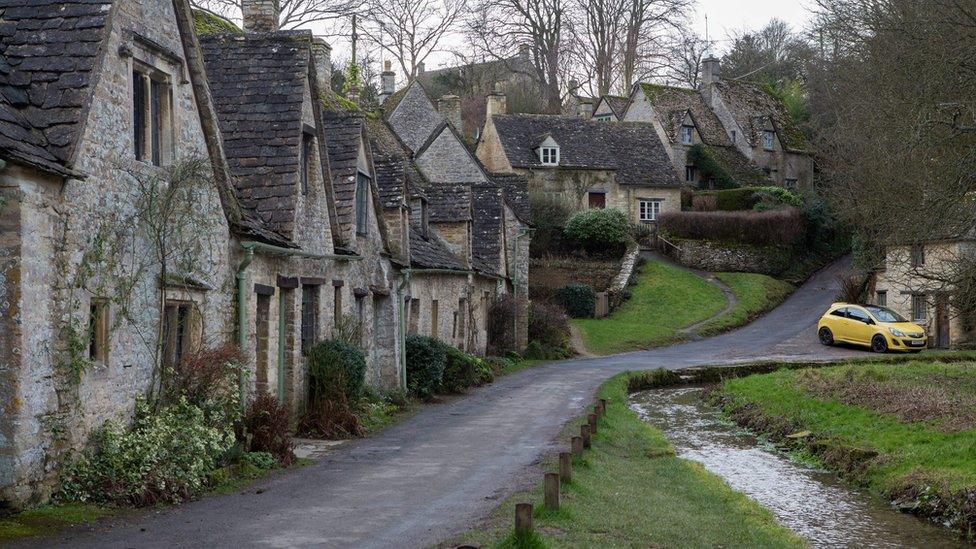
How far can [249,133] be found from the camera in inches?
770

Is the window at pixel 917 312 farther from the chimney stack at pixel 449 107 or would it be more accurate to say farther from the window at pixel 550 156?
the window at pixel 550 156

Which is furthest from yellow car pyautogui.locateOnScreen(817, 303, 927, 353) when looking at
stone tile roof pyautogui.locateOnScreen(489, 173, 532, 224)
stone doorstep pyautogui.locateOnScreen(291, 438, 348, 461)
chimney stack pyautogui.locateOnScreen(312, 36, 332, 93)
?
stone doorstep pyautogui.locateOnScreen(291, 438, 348, 461)

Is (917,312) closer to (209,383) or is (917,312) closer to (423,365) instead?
(423,365)

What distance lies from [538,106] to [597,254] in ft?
63.5

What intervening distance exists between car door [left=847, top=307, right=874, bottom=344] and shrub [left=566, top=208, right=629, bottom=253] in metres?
17.6

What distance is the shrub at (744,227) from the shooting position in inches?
2442

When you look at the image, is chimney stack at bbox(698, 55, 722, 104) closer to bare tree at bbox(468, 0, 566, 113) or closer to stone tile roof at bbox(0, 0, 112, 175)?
bare tree at bbox(468, 0, 566, 113)

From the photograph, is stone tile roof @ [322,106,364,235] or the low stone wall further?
the low stone wall

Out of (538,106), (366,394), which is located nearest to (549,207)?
(538,106)

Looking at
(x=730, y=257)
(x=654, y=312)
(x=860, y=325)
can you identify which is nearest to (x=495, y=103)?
(x=730, y=257)

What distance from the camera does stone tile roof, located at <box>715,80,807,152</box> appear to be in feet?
246

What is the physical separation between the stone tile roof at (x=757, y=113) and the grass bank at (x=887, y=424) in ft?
145

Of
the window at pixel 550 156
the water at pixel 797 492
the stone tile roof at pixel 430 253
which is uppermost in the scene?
the window at pixel 550 156

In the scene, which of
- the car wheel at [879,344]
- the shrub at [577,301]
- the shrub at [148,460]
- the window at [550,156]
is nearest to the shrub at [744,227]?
the window at [550,156]
